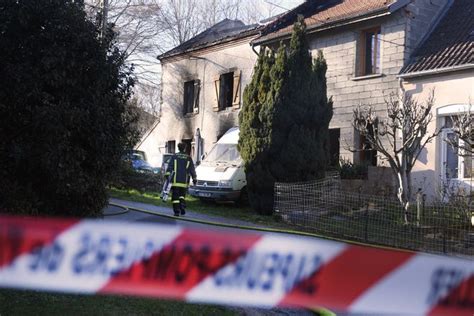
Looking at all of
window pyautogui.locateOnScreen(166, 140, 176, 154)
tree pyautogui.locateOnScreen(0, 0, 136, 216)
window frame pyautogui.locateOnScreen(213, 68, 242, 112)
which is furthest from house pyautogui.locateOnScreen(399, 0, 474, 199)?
window pyautogui.locateOnScreen(166, 140, 176, 154)

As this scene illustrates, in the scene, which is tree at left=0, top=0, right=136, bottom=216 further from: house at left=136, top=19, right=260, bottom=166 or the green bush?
house at left=136, top=19, right=260, bottom=166

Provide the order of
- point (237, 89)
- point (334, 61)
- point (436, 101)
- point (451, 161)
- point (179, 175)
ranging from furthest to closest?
point (237, 89) → point (334, 61) → point (436, 101) → point (451, 161) → point (179, 175)

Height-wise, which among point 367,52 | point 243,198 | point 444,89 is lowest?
point 243,198

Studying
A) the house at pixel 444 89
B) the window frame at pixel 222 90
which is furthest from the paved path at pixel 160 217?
the window frame at pixel 222 90

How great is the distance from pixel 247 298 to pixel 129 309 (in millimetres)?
2743

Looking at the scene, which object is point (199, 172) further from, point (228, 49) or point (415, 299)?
point (415, 299)

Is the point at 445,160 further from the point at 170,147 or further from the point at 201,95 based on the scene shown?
the point at 170,147

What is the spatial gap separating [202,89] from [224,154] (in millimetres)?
8795

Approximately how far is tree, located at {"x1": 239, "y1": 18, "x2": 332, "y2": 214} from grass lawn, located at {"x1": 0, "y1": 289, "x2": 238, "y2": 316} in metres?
7.67

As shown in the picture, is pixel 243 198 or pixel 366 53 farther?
pixel 366 53

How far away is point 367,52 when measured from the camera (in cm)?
1723

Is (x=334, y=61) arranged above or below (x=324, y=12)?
below

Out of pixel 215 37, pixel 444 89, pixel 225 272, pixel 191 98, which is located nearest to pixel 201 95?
pixel 191 98

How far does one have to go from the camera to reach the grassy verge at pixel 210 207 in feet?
40.8
